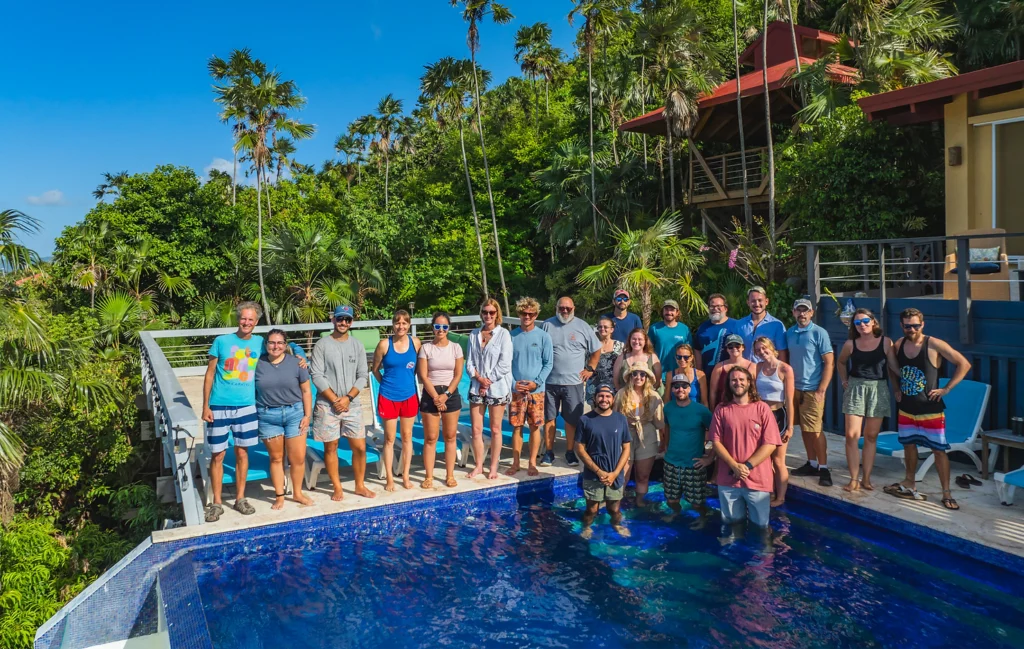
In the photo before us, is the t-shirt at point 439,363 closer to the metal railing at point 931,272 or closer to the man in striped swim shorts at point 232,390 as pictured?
the man in striped swim shorts at point 232,390

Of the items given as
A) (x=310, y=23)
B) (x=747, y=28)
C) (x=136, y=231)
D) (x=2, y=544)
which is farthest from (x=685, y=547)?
(x=310, y=23)

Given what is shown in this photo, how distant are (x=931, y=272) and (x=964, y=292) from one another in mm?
4530

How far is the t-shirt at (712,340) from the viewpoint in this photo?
6.45 meters

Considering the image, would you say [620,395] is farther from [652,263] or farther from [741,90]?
[741,90]

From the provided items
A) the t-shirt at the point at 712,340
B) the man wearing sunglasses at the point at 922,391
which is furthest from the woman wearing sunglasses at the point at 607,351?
the man wearing sunglasses at the point at 922,391

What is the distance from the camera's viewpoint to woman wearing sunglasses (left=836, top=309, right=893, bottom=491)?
5.84 metres

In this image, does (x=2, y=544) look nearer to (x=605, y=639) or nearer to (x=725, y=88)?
(x=605, y=639)

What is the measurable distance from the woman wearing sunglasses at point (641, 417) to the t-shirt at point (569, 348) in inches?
22.9

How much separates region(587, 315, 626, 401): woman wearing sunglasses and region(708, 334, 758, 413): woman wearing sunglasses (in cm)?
95

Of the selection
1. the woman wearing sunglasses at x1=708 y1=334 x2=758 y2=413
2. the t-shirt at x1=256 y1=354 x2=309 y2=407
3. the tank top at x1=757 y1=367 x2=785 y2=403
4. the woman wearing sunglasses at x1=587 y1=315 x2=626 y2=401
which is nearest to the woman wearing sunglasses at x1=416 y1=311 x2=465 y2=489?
the t-shirt at x1=256 y1=354 x2=309 y2=407

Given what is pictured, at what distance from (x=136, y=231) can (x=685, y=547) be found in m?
22.3

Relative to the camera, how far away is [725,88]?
61.6 feet

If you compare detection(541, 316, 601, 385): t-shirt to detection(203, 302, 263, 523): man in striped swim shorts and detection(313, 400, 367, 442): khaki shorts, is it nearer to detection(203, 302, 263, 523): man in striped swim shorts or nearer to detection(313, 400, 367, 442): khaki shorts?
detection(313, 400, 367, 442): khaki shorts

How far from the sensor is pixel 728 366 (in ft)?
19.1
